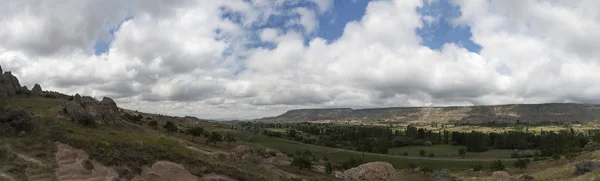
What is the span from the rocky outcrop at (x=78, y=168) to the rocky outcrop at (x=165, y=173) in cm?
331

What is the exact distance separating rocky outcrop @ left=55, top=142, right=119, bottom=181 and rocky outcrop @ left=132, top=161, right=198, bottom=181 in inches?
130

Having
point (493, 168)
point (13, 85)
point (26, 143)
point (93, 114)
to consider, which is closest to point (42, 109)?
point (93, 114)

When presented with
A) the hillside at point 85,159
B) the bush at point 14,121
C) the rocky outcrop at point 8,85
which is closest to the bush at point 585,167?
the hillside at point 85,159

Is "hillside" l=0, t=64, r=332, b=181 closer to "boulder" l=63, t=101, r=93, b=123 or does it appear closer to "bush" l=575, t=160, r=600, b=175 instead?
"boulder" l=63, t=101, r=93, b=123

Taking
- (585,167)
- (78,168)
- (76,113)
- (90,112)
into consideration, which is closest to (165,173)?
(78,168)

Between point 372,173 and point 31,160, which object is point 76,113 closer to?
point 31,160

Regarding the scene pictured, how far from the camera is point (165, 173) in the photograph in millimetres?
43406

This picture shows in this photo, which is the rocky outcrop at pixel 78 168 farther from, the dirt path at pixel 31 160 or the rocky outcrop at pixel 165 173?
the rocky outcrop at pixel 165 173

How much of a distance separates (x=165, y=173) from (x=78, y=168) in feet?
28.9

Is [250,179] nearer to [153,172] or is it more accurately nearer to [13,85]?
[153,172]

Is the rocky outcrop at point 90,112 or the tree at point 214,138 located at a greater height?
the rocky outcrop at point 90,112

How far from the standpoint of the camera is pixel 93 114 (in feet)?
233

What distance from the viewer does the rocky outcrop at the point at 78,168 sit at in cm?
3800

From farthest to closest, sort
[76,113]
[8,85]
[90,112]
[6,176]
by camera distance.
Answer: [8,85] < [90,112] < [76,113] < [6,176]
